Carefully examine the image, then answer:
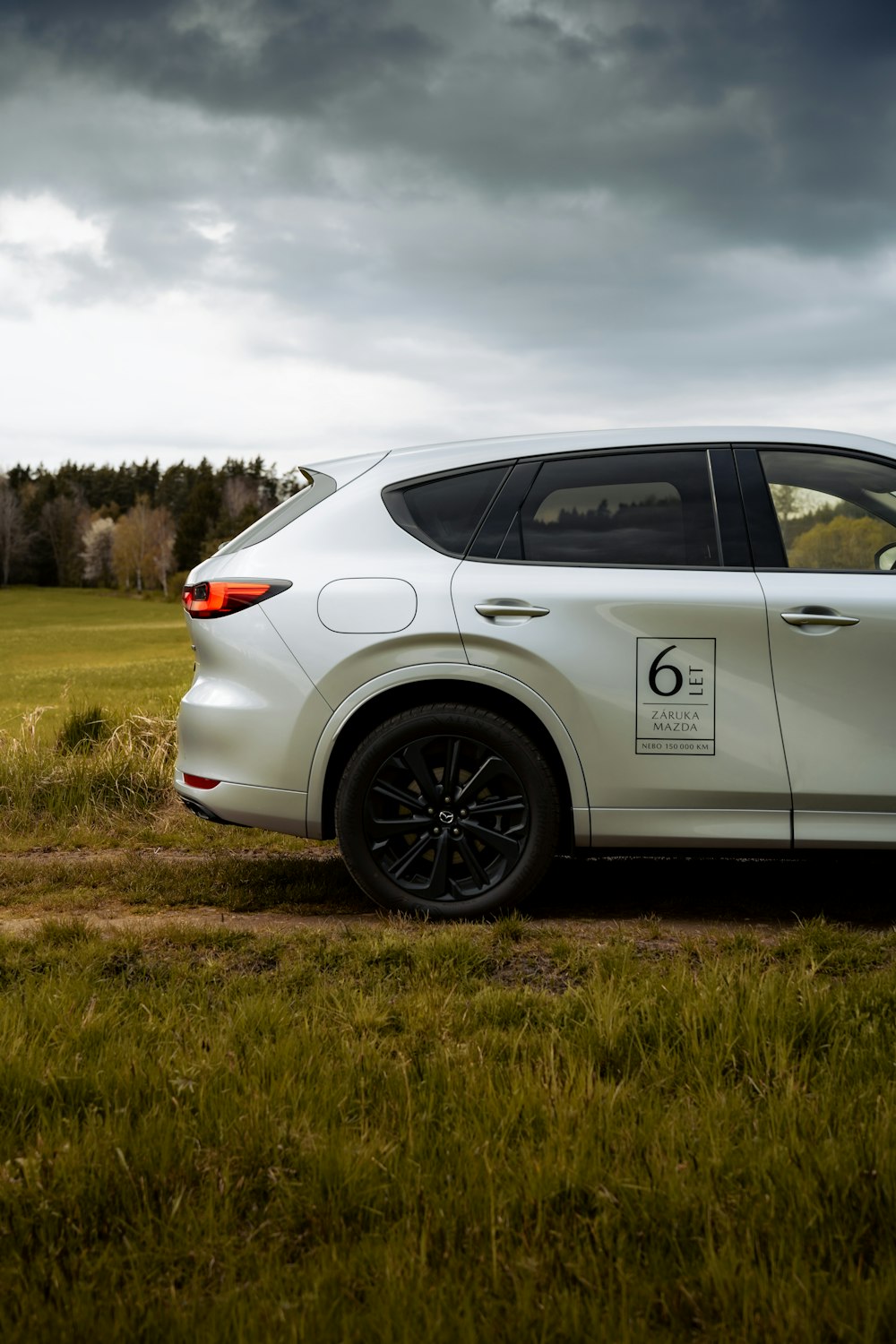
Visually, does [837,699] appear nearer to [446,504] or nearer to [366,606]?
[446,504]

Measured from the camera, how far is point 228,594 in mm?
4668

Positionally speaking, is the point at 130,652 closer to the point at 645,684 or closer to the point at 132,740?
the point at 132,740

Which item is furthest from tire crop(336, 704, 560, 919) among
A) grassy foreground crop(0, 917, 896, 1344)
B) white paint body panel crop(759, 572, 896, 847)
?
white paint body panel crop(759, 572, 896, 847)

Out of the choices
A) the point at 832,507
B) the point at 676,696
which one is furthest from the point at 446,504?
the point at 832,507

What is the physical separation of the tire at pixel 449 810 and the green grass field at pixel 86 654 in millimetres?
4753

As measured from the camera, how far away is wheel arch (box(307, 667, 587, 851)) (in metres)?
4.50

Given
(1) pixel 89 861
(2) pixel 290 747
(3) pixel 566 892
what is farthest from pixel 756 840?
(1) pixel 89 861

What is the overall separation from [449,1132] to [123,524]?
11021cm

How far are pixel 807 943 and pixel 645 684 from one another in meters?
1.07

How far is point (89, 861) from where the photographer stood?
19.9ft

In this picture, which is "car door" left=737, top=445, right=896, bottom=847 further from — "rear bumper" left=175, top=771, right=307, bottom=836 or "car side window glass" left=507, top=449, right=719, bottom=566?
"rear bumper" left=175, top=771, right=307, bottom=836

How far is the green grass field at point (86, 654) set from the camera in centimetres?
1148

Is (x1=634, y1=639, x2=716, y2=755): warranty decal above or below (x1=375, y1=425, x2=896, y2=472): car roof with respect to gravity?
below

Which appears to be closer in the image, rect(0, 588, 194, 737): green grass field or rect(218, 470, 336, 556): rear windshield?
rect(218, 470, 336, 556): rear windshield
